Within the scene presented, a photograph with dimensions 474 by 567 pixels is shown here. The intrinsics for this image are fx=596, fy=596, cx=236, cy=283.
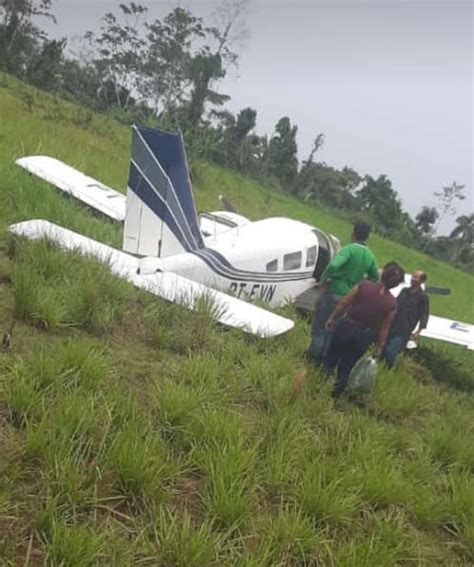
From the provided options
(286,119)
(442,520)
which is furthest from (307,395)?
(286,119)

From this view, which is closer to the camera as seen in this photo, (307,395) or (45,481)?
(45,481)

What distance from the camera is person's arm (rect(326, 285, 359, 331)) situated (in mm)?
5086

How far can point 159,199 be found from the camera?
7.82m

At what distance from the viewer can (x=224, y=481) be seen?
3020 millimetres

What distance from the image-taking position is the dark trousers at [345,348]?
4.95 meters

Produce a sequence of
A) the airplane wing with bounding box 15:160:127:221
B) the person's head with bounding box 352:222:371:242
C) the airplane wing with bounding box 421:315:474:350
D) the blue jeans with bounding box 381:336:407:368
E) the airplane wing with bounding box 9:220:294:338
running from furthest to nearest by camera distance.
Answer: the airplane wing with bounding box 15:160:127:221 → the airplane wing with bounding box 421:315:474:350 → the blue jeans with bounding box 381:336:407:368 → the person's head with bounding box 352:222:371:242 → the airplane wing with bounding box 9:220:294:338

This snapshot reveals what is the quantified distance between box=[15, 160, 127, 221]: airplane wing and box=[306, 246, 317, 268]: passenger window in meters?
3.38

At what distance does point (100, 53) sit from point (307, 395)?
47.7m

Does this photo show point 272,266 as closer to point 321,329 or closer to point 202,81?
point 321,329

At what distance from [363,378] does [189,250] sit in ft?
12.0

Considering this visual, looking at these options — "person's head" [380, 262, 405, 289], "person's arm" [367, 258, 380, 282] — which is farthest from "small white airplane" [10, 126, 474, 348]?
"person's arm" [367, 258, 380, 282]

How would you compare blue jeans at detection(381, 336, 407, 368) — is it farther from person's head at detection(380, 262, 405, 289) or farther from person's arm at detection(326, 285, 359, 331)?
person's head at detection(380, 262, 405, 289)

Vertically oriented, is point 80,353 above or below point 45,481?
above

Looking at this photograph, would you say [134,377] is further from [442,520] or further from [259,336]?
[442,520]
